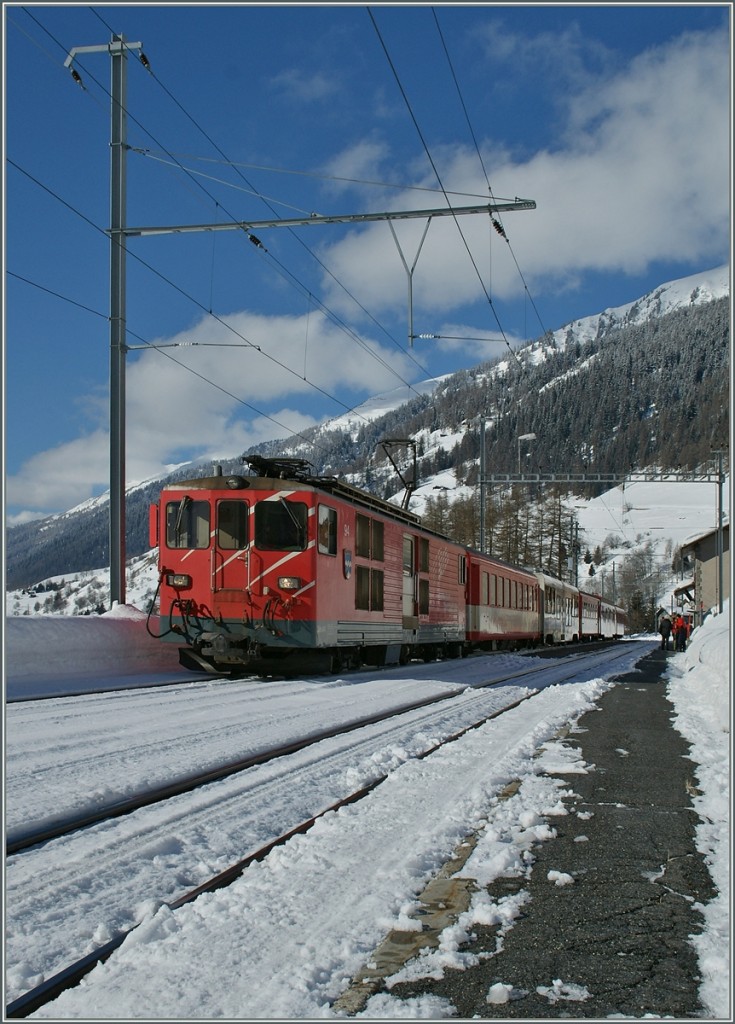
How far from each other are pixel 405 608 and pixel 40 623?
8706mm

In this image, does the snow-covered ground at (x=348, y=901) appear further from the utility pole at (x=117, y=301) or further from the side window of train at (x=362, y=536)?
the side window of train at (x=362, y=536)

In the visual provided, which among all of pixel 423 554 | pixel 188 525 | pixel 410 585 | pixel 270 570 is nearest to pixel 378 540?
pixel 410 585

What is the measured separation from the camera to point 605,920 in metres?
3.95

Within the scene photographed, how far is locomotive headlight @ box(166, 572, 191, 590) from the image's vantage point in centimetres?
1571

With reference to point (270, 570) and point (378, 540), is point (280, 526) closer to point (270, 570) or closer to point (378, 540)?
point (270, 570)

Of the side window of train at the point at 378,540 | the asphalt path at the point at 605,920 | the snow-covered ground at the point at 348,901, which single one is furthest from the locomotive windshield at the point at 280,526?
the asphalt path at the point at 605,920

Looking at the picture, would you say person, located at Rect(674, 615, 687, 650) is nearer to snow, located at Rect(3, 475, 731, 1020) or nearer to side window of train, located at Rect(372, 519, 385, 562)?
side window of train, located at Rect(372, 519, 385, 562)

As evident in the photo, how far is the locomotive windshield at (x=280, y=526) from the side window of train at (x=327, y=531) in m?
0.33

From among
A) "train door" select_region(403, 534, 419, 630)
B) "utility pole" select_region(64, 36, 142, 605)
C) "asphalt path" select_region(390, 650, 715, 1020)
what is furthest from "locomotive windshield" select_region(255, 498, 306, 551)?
"asphalt path" select_region(390, 650, 715, 1020)

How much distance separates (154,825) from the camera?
5.30m

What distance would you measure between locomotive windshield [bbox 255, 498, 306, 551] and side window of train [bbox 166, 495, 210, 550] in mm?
997

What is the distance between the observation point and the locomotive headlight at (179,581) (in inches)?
619

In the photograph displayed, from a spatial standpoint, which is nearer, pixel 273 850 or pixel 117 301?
pixel 273 850

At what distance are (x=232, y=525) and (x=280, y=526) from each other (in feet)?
2.96
